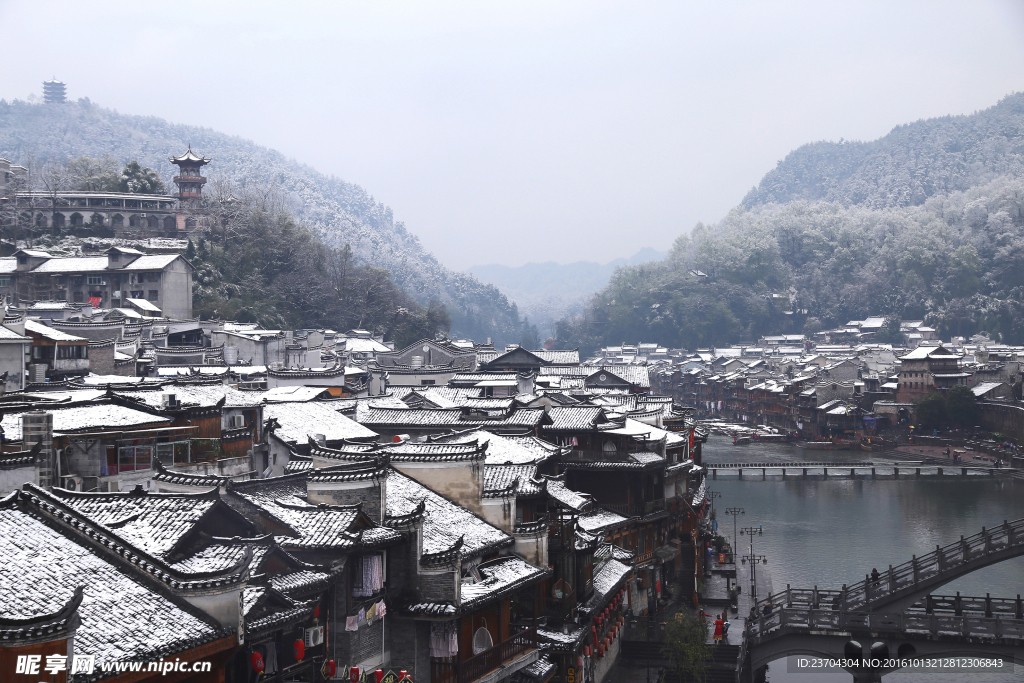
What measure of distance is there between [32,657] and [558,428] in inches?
1136

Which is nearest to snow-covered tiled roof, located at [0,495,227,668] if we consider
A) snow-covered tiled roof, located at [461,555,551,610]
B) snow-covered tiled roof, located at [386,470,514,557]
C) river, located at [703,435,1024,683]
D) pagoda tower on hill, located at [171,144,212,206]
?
snow-covered tiled roof, located at [386,470,514,557]

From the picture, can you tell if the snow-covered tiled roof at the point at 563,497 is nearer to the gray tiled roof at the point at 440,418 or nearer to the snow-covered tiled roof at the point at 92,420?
the gray tiled roof at the point at 440,418

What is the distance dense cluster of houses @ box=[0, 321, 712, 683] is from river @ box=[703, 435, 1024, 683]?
570 centimetres

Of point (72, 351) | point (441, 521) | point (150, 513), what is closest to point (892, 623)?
point (441, 521)

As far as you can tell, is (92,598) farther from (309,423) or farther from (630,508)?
(630,508)

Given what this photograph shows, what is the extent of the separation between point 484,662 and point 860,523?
4236 cm

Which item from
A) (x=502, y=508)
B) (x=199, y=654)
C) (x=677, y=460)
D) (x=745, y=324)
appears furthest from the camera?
(x=745, y=324)

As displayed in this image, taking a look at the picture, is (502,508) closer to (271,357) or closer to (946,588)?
(946,588)

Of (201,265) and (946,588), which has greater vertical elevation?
(201,265)

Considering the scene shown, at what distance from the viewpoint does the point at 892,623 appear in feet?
86.3

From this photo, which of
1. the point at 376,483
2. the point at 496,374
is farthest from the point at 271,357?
the point at 376,483

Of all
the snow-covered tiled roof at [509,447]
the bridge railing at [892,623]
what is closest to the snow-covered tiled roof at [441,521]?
the snow-covered tiled roof at [509,447]

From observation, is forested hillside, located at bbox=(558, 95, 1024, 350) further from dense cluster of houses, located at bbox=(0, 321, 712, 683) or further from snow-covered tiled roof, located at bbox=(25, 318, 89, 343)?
snow-covered tiled roof, located at bbox=(25, 318, 89, 343)

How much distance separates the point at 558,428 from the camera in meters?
38.2
